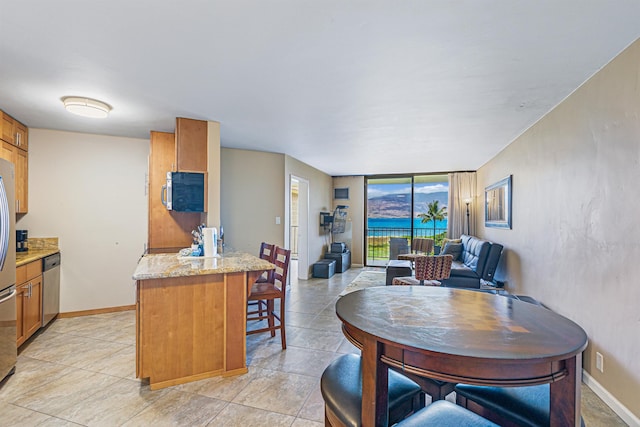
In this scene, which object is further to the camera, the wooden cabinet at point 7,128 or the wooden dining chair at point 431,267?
the wooden dining chair at point 431,267

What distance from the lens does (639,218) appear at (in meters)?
1.84

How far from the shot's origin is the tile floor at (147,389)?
196 centimetres

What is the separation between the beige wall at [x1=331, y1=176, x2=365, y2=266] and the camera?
25.8 feet

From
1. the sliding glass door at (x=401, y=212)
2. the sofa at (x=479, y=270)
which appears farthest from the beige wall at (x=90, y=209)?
the sliding glass door at (x=401, y=212)

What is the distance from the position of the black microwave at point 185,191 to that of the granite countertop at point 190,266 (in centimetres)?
56

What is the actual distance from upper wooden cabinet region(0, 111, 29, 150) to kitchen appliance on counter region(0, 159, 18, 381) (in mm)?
987

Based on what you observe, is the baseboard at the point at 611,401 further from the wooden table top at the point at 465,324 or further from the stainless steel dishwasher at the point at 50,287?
the stainless steel dishwasher at the point at 50,287

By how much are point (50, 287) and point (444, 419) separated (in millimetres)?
4333

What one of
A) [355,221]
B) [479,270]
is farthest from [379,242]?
[479,270]

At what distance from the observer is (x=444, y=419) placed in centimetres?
117

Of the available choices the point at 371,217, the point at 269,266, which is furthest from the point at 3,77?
the point at 371,217

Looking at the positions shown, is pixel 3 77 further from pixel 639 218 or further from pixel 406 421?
pixel 639 218

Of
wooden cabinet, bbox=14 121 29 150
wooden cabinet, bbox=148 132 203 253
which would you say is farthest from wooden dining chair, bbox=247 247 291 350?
wooden cabinet, bbox=14 121 29 150

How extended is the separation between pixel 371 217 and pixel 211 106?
5638mm
